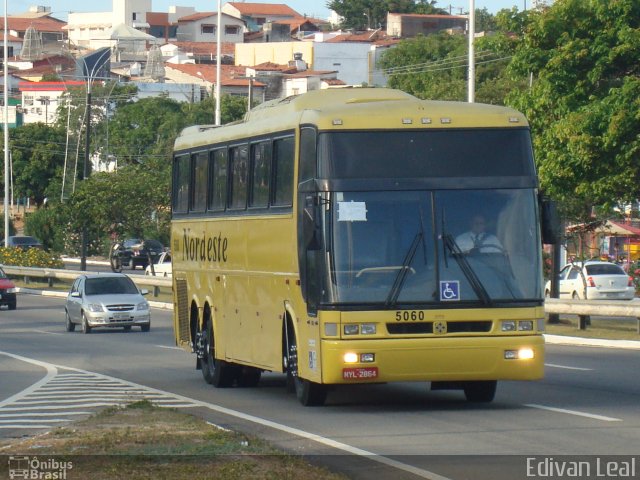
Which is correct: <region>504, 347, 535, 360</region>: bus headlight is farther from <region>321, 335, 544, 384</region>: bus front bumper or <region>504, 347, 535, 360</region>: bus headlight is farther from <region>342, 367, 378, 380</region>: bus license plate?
<region>342, 367, 378, 380</region>: bus license plate

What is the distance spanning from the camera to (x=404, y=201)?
14859mm

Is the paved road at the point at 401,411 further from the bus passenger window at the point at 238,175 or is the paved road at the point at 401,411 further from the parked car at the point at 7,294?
the parked car at the point at 7,294

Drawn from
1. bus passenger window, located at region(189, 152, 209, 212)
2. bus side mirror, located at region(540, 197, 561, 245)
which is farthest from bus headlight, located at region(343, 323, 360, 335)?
bus passenger window, located at region(189, 152, 209, 212)

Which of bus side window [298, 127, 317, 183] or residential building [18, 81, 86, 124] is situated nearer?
bus side window [298, 127, 317, 183]

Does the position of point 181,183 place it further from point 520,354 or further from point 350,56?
point 350,56

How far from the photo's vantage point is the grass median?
1034cm

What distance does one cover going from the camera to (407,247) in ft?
48.1

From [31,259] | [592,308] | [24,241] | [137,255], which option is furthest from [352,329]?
[24,241]

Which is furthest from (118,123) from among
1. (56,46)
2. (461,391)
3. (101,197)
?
(461,391)

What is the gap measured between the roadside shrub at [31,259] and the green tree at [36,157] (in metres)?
46.7

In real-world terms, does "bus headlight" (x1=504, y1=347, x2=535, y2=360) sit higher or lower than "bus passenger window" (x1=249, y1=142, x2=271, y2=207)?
lower

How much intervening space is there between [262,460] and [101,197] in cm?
5315

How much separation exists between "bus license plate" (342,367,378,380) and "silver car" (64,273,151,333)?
75.3 feet

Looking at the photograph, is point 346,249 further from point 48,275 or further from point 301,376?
point 48,275
